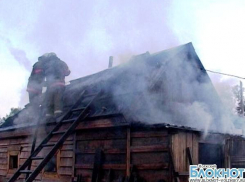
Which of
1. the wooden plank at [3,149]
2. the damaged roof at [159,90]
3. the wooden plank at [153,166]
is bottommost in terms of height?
the wooden plank at [153,166]

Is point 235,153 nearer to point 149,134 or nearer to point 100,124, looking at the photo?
point 149,134

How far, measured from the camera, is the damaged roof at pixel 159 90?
9062mm

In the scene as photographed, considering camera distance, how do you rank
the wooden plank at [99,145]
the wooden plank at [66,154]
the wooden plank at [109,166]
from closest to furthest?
the wooden plank at [109,166]
the wooden plank at [99,145]
the wooden plank at [66,154]

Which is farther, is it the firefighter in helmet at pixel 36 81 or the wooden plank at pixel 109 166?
the firefighter in helmet at pixel 36 81

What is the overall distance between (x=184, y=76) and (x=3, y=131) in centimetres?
776

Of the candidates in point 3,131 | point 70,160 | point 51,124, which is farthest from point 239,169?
point 3,131

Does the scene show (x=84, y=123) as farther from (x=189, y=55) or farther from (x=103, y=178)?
(x=189, y=55)

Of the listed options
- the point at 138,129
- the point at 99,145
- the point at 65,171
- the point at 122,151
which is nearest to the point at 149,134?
the point at 138,129

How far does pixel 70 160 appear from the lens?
32.4 ft

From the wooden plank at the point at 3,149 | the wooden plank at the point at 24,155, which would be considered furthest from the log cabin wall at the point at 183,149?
the wooden plank at the point at 3,149

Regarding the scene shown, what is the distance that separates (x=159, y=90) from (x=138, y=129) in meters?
2.05

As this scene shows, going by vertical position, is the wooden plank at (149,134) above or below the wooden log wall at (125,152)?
above

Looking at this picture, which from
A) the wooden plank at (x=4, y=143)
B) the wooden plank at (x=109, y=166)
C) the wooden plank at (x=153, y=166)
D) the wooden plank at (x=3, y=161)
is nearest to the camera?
the wooden plank at (x=153, y=166)

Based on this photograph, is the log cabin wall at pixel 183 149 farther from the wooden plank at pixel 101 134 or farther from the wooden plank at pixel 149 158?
the wooden plank at pixel 101 134
